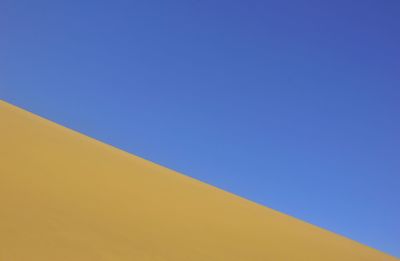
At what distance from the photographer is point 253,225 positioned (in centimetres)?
721

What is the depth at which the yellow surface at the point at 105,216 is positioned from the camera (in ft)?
11.3

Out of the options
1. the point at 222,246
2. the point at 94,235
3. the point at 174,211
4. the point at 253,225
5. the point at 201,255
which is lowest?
the point at 94,235

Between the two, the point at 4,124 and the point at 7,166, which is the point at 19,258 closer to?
the point at 7,166

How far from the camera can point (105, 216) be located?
14.6 ft

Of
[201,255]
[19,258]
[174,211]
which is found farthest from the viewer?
[174,211]

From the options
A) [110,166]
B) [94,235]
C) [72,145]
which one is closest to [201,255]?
[94,235]

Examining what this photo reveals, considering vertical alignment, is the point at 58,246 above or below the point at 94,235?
below

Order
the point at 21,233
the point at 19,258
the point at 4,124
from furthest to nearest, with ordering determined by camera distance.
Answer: the point at 4,124 < the point at 21,233 < the point at 19,258

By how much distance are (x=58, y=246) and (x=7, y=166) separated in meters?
1.92

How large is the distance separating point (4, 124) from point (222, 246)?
4607 mm

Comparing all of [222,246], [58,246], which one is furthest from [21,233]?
[222,246]

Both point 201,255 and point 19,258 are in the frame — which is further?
point 201,255

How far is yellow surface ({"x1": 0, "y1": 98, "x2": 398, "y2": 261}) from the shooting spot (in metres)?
3.45

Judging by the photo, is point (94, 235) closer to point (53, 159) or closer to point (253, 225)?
point (53, 159)
